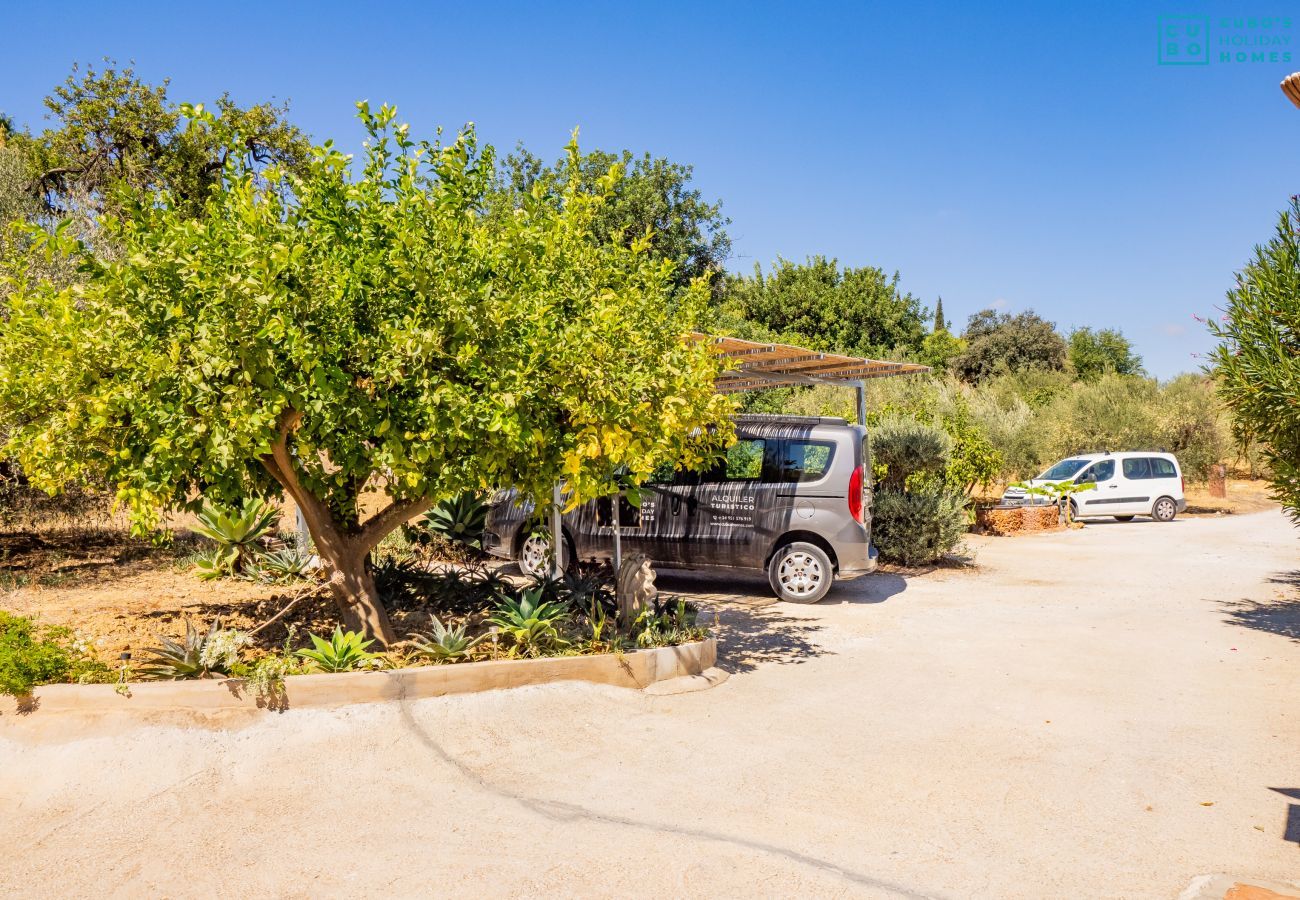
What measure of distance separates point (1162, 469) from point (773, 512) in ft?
52.4

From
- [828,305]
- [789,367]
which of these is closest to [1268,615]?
[789,367]

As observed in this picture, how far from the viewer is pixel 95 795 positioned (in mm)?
4680

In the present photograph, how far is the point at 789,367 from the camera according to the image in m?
13.1

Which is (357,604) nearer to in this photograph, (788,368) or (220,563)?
(220,563)

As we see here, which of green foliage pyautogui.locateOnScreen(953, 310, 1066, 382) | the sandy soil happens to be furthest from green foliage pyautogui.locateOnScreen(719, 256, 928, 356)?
the sandy soil

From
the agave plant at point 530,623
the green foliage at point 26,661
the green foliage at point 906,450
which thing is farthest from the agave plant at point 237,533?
the green foliage at point 906,450

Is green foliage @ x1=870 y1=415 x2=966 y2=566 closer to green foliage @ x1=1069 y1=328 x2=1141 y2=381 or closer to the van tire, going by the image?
the van tire

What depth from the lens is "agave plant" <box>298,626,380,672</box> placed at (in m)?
5.70

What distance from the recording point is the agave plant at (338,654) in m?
5.70

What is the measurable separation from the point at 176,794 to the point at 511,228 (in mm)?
3613

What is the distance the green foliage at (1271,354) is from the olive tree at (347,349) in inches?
216

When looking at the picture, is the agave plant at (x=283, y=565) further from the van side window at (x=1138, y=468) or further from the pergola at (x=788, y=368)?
the van side window at (x=1138, y=468)

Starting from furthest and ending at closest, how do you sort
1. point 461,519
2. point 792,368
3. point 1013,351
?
point 1013,351, point 792,368, point 461,519

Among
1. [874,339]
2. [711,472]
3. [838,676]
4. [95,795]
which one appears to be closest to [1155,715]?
[838,676]
